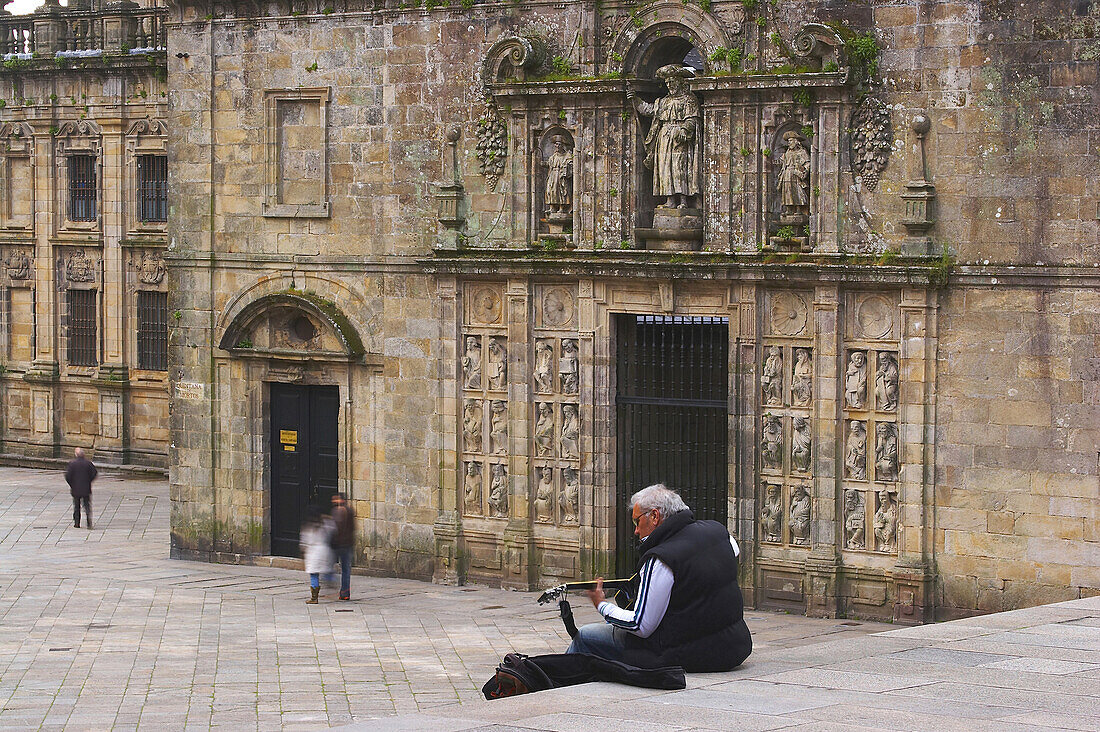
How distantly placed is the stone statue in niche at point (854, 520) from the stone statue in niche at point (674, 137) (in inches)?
159

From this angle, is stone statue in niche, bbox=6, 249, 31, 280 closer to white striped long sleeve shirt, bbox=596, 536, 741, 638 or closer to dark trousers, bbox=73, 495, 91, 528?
dark trousers, bbox=73, 495, 91, 528

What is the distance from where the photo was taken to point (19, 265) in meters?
37.5

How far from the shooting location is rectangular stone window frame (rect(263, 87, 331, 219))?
22281 millimetres

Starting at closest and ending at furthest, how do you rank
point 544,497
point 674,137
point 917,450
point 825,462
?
1. point 917,450
2. point 825,462
3. point 674,137
4. point 544,497

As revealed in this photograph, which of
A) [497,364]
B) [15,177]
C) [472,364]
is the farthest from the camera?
[15,177]

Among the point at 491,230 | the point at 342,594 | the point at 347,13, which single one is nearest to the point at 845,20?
the point at 491,230

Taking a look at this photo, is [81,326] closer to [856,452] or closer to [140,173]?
[140,173]

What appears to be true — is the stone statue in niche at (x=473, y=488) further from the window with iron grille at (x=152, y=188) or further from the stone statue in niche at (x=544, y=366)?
the window with iron grille at (x=152, y=188)

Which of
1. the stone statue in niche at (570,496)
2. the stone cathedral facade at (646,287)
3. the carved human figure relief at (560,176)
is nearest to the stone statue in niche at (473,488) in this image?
the stone cathedral facade at (646,287)

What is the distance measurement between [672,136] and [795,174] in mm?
1616

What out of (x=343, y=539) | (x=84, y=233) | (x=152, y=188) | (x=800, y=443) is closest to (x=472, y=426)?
(x=343, y=539)

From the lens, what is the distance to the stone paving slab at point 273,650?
400 inches

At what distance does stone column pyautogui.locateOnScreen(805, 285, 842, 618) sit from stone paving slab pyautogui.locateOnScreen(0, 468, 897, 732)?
0.49 meters

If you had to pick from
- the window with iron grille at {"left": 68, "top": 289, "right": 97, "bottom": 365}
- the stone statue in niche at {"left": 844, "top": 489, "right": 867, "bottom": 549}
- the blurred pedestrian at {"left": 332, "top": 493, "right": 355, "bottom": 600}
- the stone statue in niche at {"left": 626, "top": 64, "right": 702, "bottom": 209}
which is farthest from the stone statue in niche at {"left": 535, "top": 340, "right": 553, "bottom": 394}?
the window with iron grille at {"left": 68, "top": 289, "right": 97, "bottom": 365}
